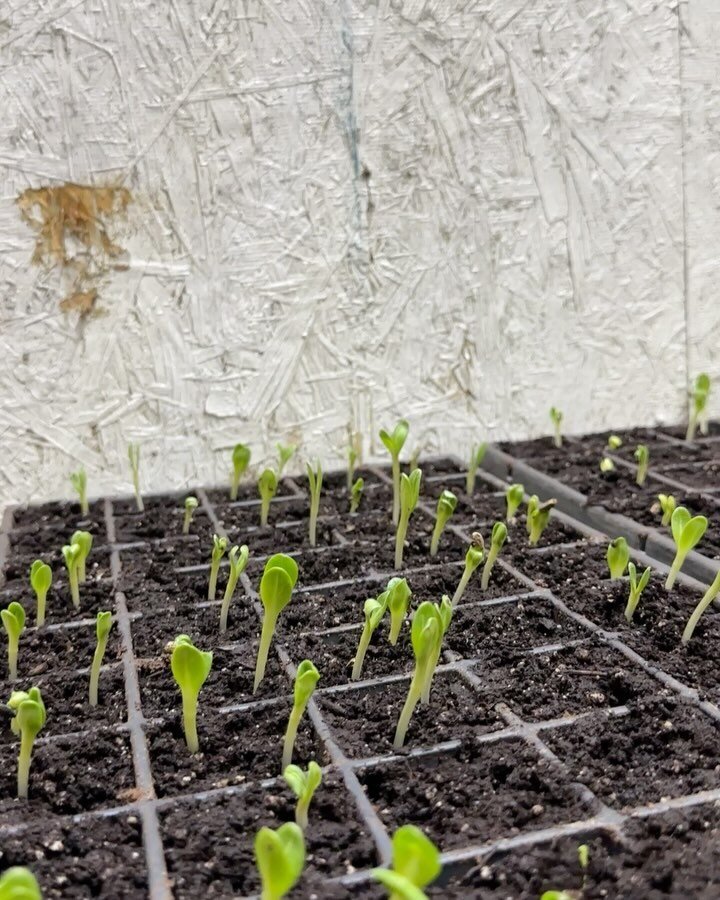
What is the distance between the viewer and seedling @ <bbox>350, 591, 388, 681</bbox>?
1.13 meters

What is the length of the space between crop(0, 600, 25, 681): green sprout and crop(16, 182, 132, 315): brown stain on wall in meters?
0.98

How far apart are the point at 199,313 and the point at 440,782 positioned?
1339 mm

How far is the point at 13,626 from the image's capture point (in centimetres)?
117

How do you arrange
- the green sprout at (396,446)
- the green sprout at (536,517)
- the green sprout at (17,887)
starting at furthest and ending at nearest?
1. the green sprout at (396,446)
2. the green sprout at (536,517)
3. the green sprout at (17,887)

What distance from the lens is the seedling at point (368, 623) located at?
3.71 ft

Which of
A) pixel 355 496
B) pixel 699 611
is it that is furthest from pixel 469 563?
pixel 355 496

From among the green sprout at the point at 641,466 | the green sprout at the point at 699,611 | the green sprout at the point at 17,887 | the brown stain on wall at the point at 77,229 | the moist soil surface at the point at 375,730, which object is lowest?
the moist soil surface at the point at 375,730

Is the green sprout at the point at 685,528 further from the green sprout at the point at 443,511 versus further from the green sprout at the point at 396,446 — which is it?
the green sprout at the point at 396,446

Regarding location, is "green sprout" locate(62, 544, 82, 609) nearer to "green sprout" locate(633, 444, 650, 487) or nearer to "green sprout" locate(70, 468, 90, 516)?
"green sprout" locate(70, 468, 90, 516)

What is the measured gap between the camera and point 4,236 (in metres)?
1.95

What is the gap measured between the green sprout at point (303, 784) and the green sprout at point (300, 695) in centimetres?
8

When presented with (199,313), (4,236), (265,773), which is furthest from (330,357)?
(265,773)

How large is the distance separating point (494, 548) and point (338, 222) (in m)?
0.98

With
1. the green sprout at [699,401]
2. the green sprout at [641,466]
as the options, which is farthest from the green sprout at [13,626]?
the green sprout at [699,401]
